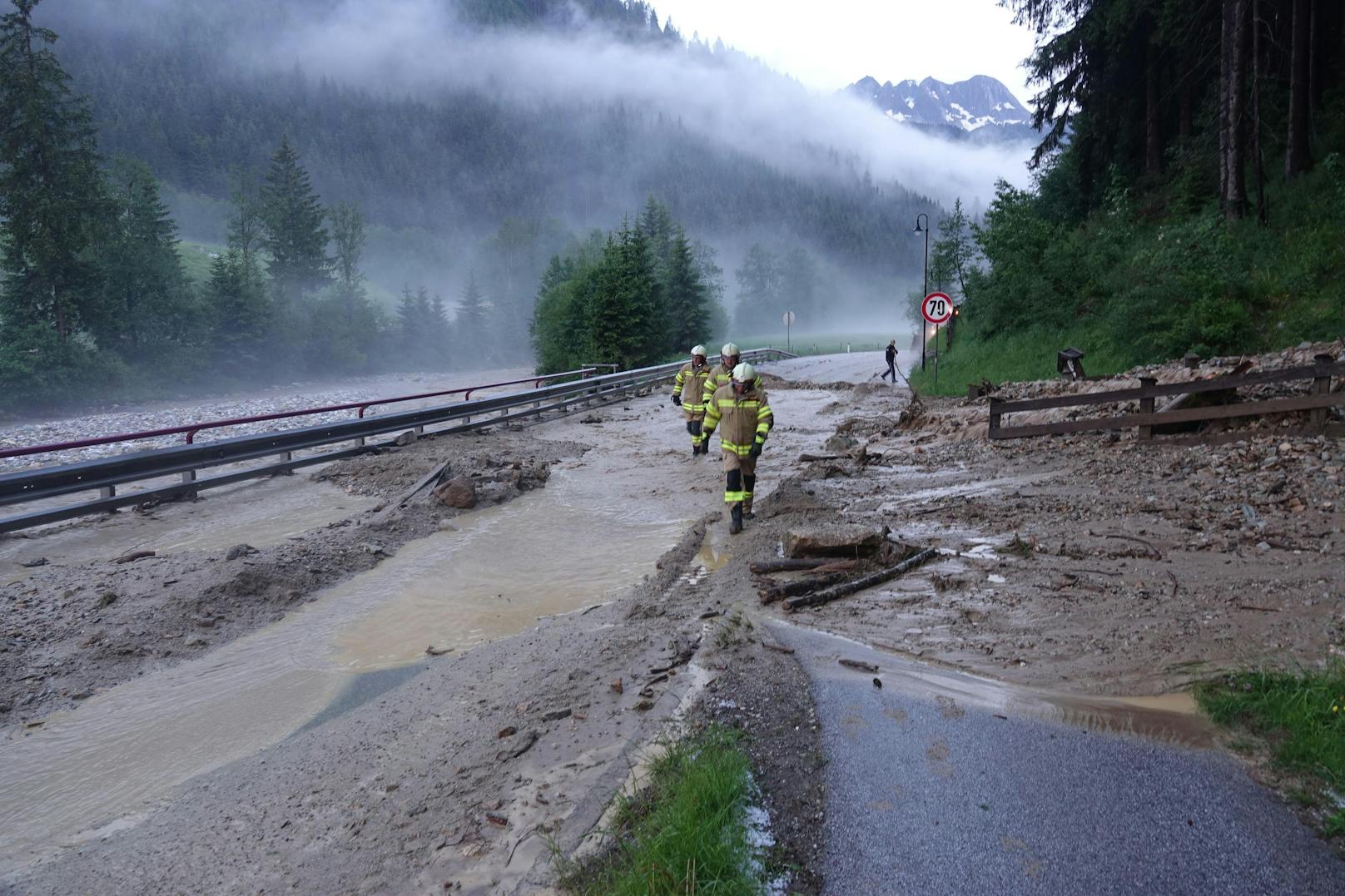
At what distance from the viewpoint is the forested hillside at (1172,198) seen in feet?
51.0

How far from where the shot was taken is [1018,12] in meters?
26.0

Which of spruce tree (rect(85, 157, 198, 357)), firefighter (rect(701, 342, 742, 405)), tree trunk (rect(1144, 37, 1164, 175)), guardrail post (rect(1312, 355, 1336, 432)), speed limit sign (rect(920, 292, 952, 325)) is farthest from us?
spruce tree (rect(85, 157, 198, 357))

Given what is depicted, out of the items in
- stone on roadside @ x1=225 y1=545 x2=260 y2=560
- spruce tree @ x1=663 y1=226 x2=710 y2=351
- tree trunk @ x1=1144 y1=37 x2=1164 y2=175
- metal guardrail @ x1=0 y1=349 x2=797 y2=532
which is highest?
tree trunk @ x1=1144 y1=37 x2=1164 y2=175

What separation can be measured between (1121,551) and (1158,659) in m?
2.03

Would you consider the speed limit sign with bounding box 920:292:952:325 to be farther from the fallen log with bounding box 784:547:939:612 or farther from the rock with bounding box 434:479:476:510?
the fallen log with bounding box 784:547:939:612

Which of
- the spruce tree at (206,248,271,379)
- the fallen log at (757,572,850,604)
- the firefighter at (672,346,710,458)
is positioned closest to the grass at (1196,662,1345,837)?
Answer: the fallen log at (757,572,850,604)

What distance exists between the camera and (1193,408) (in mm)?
9875

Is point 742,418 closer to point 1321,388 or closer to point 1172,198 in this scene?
point 1321,388

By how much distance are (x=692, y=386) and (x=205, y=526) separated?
866cm

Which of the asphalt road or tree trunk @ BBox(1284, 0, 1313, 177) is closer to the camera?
the asphalt road

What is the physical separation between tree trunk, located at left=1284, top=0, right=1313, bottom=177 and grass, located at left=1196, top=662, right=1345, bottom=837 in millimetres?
20705

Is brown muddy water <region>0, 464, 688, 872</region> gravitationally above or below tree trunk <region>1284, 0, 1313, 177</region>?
below

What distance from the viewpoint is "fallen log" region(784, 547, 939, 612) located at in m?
6.37

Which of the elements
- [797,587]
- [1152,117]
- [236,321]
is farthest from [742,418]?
[236,321]
